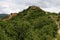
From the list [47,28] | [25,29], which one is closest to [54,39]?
[47,28]

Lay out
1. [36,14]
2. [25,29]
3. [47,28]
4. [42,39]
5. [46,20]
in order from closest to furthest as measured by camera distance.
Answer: [42,39]
[25,29]
[47,28]
[46,20]
[36,14]

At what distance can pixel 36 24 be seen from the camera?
153 metres

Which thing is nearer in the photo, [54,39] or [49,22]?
[54,39]

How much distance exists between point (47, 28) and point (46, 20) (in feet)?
93.4

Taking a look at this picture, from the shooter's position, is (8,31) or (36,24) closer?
(8,31)

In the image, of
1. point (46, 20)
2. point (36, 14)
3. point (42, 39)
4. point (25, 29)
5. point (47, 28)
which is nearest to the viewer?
point (42, 39)

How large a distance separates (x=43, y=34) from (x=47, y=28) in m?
12.4

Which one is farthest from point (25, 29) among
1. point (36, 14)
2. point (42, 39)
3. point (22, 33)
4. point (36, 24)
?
point (36, 14)

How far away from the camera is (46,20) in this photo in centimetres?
15875

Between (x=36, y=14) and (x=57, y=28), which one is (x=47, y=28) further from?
(x=36, y=14)

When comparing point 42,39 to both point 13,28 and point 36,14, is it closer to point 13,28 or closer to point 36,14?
point 13,28

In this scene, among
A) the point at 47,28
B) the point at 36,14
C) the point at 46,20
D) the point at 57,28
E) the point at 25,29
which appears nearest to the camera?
the point at 25,29

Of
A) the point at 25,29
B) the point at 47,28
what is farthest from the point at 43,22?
the point at 25,29

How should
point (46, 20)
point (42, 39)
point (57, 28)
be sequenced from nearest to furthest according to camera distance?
point (42, 39) → point (57, 28) → point (46, 20)
